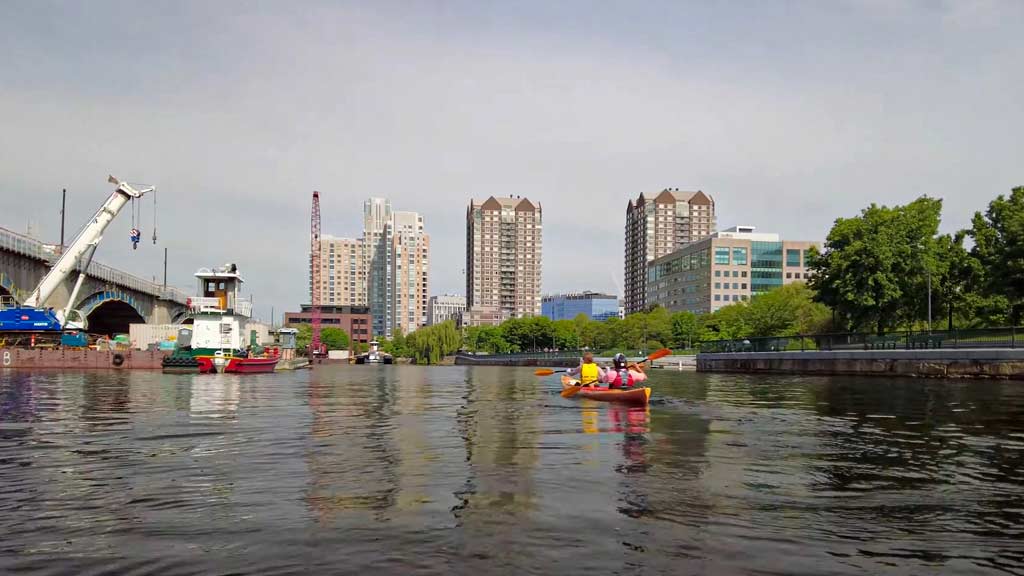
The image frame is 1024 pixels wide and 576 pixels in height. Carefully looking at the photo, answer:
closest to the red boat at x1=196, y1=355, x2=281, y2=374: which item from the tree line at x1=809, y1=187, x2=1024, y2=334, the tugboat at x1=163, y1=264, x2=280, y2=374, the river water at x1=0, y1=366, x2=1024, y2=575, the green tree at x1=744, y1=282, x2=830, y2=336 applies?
the tugboat at x1=163, y1=264, x2=280, y2=374

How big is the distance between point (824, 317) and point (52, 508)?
88.2 metres

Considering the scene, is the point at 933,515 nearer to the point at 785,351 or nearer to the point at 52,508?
the point at 52,508

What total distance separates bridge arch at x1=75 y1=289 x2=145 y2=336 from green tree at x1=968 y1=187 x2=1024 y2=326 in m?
87.2

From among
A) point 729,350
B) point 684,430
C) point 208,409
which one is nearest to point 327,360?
point 729,350

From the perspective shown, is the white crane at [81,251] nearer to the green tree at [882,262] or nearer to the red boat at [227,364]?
the red boat at [227,364]

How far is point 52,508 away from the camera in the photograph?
10852 millimetres

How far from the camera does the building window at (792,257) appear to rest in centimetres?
18125

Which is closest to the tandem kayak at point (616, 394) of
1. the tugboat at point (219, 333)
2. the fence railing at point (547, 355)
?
the tugboat at point (219, 333)

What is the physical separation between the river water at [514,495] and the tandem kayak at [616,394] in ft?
18.3

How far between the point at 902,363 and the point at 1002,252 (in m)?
14.6

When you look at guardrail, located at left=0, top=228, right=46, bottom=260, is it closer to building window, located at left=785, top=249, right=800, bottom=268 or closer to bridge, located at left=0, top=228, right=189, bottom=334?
bridge, located at left=0, top=228, right=189, bottom=334

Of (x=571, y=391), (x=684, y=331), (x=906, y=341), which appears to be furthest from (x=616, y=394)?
(x=684, y=331)

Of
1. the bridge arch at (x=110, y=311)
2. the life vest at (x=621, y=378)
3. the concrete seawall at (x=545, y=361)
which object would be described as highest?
the bridge arch at (x=110, y=311)

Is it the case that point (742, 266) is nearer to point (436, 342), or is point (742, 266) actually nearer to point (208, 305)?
point (436, 342)
